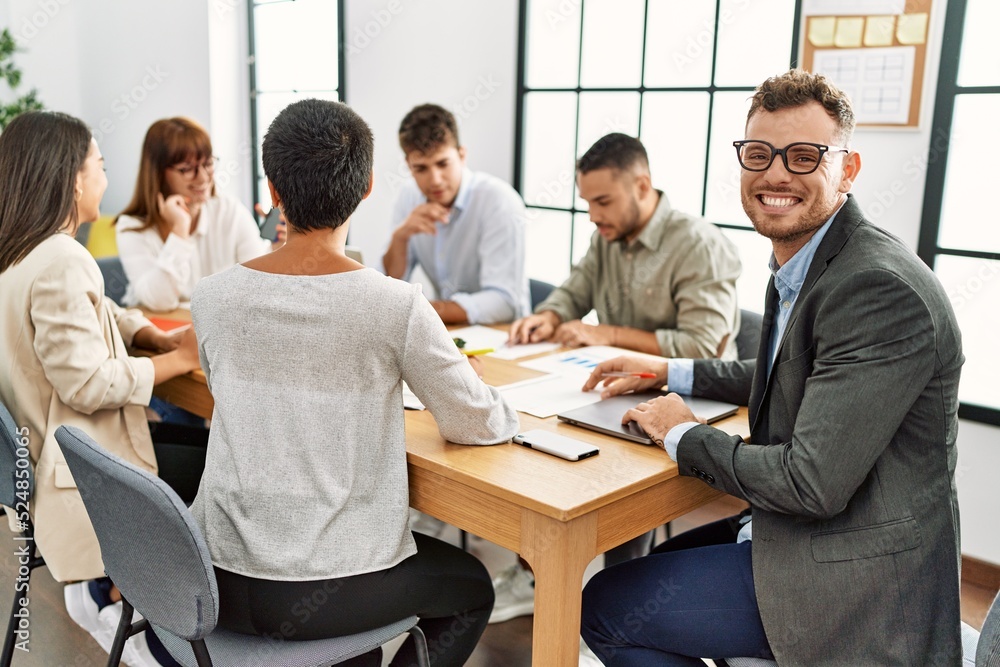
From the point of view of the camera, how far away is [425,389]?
1445 millimetres

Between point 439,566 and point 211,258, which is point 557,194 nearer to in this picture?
point 211,258

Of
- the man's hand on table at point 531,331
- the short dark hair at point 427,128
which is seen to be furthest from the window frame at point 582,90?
the man's hand on table at point 531,331

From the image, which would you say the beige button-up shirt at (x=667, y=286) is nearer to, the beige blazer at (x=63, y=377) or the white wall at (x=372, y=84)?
the white wall at (x=372, y=84)

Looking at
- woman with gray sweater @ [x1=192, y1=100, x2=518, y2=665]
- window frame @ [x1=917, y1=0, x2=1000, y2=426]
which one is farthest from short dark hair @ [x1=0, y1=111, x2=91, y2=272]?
window frame @ [x1=917, y1=0, x2=1000, y2=426]

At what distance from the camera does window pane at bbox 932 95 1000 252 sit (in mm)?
2578

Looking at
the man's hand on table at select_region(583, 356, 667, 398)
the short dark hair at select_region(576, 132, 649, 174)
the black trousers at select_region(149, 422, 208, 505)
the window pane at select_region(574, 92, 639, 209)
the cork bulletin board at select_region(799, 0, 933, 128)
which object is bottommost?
the black trousers at select_region(149, 422, 208, 505)

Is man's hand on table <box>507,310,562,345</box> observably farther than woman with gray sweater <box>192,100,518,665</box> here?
Yes

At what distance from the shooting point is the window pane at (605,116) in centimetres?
354

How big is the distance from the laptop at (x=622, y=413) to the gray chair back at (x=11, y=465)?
1.05m

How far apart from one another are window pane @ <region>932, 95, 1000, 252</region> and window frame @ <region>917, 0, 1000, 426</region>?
20mm

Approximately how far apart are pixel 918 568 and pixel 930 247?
1.66 m

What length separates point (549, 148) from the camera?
3.84 metres

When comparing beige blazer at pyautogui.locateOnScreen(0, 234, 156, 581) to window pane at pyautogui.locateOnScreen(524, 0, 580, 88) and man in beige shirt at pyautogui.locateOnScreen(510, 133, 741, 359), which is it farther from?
window pane at pyautogui.locateOnScreen(524, 0, 580, 88)

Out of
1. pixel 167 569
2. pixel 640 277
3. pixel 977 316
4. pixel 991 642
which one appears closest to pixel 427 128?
pixel 640 277
